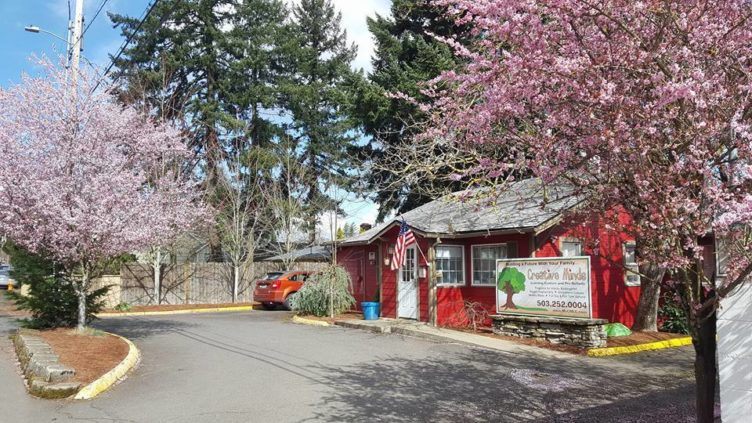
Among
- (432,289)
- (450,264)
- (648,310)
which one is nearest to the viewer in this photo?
(648,310)

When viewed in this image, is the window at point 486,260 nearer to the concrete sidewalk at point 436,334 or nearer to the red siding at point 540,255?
the red siding at point 540,255

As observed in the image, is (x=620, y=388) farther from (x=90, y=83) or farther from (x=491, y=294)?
(x=90, y=83)

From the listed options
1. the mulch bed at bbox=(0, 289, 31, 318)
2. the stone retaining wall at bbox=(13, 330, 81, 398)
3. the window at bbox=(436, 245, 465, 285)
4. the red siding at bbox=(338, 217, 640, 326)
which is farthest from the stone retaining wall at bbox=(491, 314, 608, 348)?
the mulch bed at bbox=(0, 289, 31, 318)

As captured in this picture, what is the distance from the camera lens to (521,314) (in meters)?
14.8

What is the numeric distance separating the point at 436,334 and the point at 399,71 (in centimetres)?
1549

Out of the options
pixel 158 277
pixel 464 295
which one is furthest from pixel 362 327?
pixel 158 277

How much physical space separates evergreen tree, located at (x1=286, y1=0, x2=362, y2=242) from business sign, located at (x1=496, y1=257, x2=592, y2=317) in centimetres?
2251

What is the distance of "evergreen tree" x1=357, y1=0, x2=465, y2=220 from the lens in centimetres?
2623

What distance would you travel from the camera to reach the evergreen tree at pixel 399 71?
86.1 feet

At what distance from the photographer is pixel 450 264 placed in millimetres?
17656

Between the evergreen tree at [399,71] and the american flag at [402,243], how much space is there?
7.78 meters

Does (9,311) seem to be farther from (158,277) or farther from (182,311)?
(182,311)

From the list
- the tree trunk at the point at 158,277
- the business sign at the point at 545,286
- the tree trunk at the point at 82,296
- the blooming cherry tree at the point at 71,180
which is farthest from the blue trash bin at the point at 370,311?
the tree trunk at the point at 158,277

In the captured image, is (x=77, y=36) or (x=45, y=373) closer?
(x=45, y=373)
